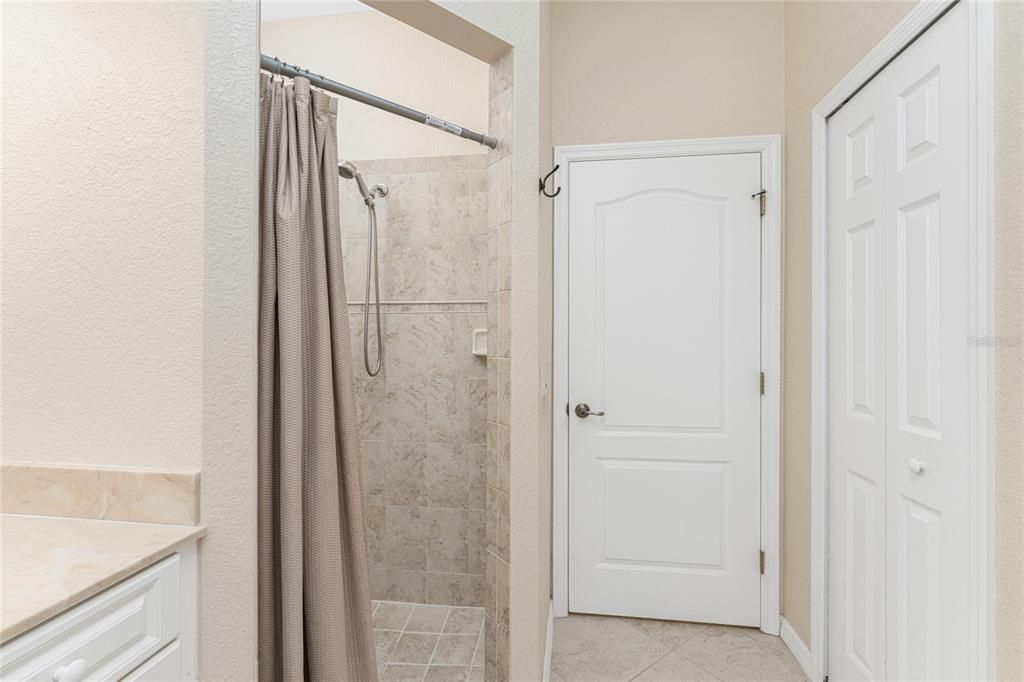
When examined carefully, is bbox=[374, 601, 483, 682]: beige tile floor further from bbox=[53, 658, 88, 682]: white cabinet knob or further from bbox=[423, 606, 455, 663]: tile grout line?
bbox=[53, 658, 88, 682]: white cabinet knob

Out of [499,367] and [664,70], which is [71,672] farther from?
[664,70]

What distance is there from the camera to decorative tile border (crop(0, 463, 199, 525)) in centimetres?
100

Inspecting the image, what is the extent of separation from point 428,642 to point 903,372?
199 cm

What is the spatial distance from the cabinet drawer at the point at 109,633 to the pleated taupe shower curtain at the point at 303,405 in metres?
0.31

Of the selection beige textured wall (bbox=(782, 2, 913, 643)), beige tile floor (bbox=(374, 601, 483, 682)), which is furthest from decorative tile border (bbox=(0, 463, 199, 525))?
beige textured wall (bbox=(782, 2, 913, 643))

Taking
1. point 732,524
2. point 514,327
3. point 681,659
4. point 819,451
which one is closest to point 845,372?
point 819,451

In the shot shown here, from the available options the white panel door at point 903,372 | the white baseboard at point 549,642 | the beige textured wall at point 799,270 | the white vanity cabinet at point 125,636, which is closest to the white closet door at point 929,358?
the white panel door at point 903,372

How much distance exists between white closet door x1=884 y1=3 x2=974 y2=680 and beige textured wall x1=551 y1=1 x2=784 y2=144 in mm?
815

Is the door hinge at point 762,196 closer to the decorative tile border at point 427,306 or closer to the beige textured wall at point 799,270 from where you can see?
the beige textured wall at point 799,270

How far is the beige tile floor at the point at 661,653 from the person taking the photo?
1.99 m

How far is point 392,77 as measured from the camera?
2.41m

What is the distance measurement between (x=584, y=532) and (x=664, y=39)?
7.42 ft

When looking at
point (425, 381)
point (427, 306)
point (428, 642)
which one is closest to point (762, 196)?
point (427, 306)

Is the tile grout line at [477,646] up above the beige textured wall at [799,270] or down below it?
below
